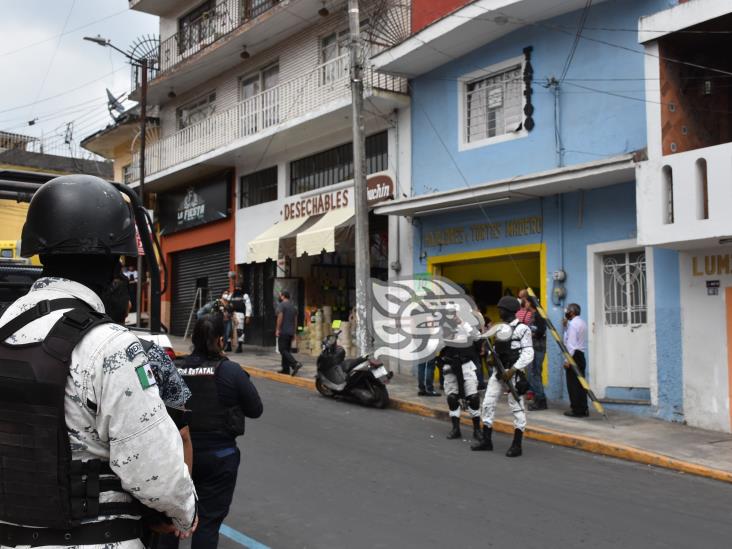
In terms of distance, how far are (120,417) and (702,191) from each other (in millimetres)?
9109

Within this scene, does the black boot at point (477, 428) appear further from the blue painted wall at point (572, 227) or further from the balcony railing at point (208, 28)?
the balcony railing at point (208, 28)

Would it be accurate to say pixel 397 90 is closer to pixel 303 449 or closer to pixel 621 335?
pixel 621 335

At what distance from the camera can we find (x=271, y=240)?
59.4 ft

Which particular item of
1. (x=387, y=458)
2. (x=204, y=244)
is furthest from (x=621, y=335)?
(x=204, y=244)

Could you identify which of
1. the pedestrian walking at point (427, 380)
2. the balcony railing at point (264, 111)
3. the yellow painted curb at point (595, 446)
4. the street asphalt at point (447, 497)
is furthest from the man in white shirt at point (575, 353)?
the balcony railing at point (264, 111)

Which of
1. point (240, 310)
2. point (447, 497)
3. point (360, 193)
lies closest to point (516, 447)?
point (447, 497)

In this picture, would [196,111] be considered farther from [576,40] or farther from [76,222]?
[76,222]

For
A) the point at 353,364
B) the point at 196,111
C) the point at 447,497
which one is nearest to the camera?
the point at 447,497

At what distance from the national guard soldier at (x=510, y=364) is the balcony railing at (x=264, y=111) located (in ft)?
25.9

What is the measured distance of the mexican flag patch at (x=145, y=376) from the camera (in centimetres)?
192

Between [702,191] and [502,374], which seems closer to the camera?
[502,374]

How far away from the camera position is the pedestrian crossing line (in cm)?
502

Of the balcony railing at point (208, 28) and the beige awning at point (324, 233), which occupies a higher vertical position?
the balcony railing at point (208, 28)
